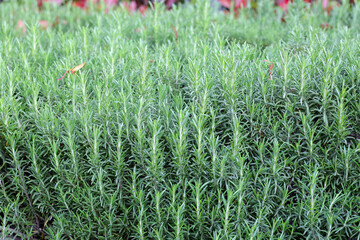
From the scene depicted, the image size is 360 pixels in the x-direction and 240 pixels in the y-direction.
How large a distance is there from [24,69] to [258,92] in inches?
61.4

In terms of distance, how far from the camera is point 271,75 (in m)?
2.16

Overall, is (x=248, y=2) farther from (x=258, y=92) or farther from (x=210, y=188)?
(x=210, y=188)

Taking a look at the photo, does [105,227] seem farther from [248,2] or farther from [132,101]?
[248,2]

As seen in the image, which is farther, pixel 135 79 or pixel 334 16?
pixel 334 16

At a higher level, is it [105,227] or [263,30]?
[263,30]

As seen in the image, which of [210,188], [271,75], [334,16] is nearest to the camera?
[210,188]

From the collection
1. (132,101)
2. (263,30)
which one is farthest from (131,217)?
(263,30)

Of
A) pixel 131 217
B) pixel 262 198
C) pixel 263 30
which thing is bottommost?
pixel 131 217

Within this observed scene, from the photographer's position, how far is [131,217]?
196 cm

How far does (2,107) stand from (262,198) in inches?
55.7

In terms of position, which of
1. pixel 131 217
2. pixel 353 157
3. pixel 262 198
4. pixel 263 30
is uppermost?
pixel 263 30

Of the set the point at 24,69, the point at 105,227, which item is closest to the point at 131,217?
the point at 105,227

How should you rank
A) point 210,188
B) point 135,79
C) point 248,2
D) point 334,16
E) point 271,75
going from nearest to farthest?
1. point 210,188
2. point 271,75
3. point 135,79
4. point 334,16
5. point 248,2

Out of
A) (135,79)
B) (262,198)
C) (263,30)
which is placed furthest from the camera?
(263,30)
